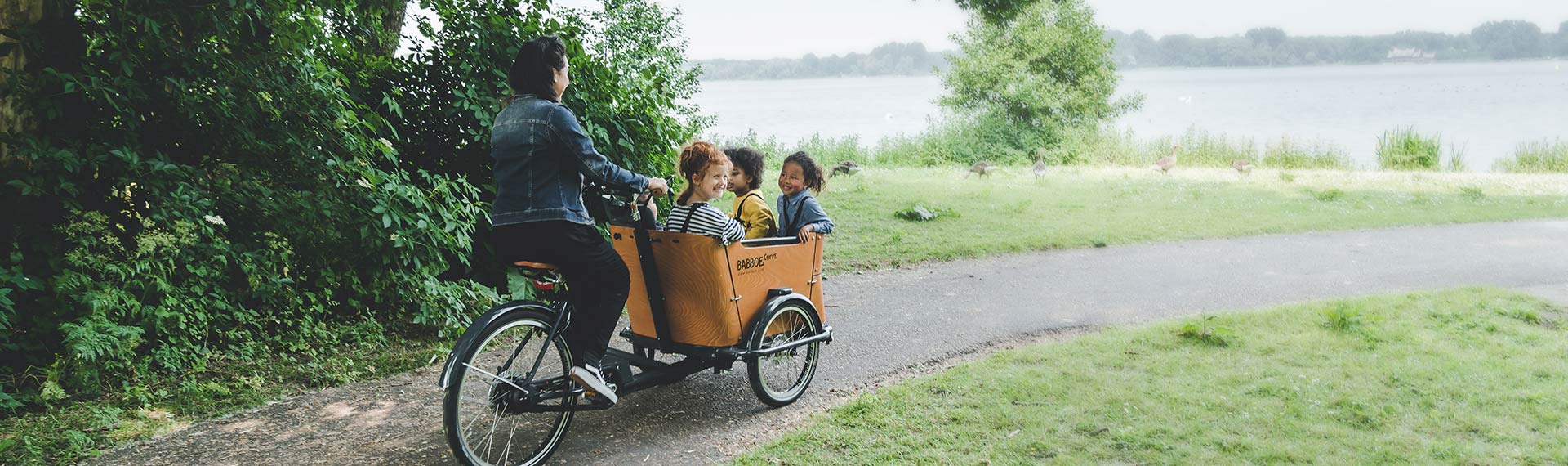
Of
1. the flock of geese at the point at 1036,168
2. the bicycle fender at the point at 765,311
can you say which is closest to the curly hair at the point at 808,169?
the bicycle fender at the point at 765,311

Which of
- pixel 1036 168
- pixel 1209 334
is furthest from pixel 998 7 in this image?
pixel 1209 334

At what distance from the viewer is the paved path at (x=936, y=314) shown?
4.26 metres

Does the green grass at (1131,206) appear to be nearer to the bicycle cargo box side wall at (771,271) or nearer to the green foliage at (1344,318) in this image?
the green foliage at (1344,318)

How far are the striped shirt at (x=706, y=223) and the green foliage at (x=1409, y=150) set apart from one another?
1979 cm

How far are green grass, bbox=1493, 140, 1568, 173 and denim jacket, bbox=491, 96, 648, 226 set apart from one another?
70.8ft

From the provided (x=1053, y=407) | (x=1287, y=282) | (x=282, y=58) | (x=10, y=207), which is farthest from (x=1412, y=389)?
(x=10, y=207)

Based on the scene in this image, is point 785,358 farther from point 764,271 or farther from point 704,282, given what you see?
point 704,282

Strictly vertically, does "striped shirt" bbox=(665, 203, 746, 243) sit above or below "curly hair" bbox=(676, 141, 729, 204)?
below

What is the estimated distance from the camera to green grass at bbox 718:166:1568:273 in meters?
10.2

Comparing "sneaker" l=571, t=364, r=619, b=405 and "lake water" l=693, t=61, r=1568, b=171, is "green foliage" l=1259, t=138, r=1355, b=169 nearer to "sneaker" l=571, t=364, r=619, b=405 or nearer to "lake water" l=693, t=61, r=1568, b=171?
"lake water" l=693, t=61, r=1568, b=171

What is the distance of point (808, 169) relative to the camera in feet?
17.5

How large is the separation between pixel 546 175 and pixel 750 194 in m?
1.51

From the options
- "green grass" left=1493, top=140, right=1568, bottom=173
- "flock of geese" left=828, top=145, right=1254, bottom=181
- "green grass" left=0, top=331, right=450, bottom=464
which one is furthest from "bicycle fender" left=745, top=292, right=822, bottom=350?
"green grass" left=1493, top=140, right=1568, bottom=173

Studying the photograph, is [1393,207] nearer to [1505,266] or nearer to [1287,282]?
[1505,266]
